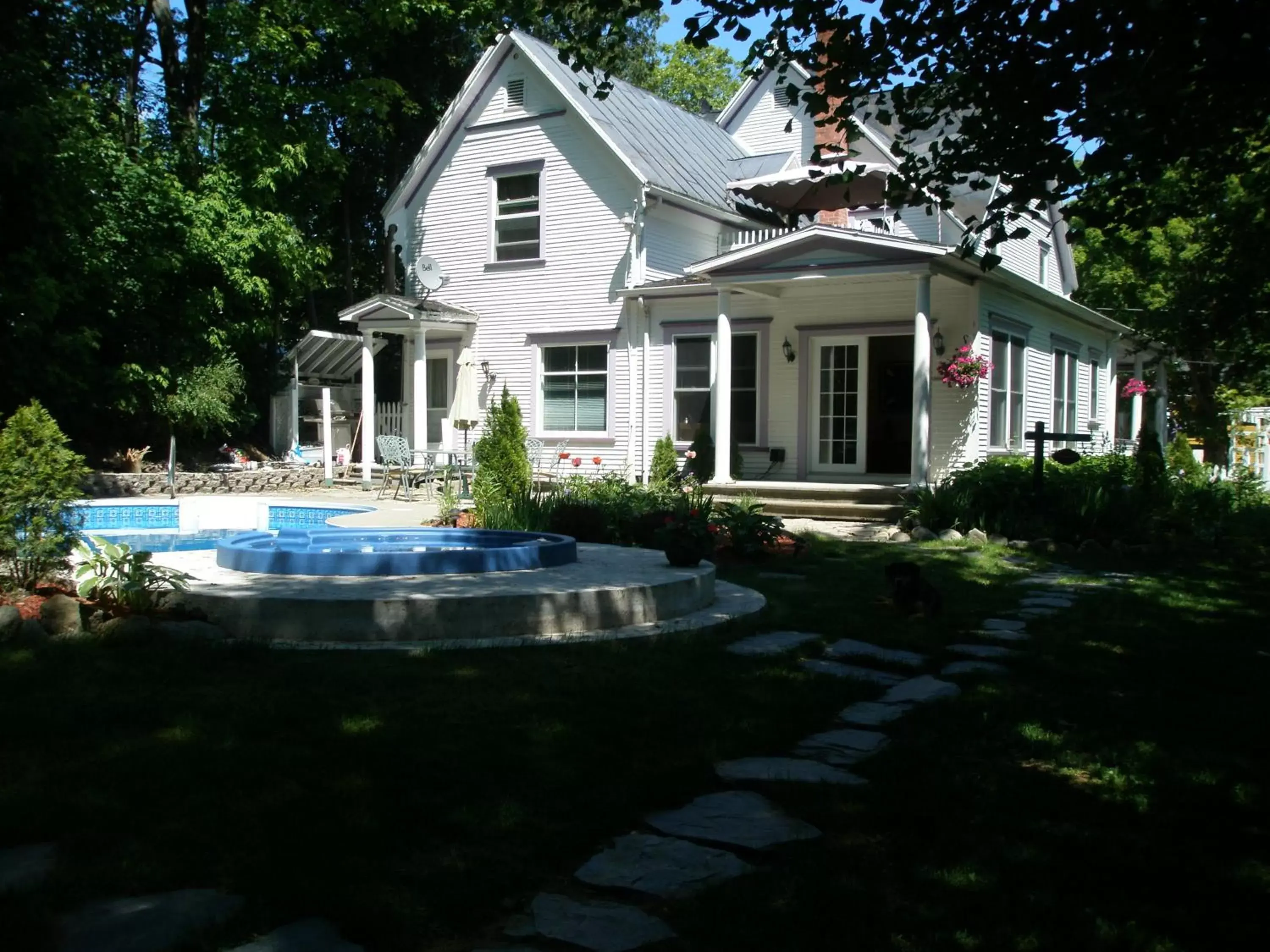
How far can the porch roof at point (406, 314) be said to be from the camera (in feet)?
61.3

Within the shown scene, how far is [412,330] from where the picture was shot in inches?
757

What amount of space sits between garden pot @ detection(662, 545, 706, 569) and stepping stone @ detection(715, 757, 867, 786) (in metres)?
3.76

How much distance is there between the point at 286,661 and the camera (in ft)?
18.2

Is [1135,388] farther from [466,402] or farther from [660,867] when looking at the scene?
[660,867]

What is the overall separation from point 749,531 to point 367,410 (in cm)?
1045

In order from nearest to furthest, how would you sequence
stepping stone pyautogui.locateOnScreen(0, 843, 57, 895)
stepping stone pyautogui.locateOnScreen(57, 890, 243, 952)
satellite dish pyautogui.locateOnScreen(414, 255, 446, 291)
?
1. stepping stone pyautogui.locateOnScreen(57, 890, 243, 952)
2. stepping stone pyautogui.locateOnScreen(0, 843, 57, 895)
3. satellite dish pyautogui.locateOnScreen(414, 255, 446, 291)

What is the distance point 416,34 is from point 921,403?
1749 centimetres

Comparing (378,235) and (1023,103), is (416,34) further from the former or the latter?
(1023,103)

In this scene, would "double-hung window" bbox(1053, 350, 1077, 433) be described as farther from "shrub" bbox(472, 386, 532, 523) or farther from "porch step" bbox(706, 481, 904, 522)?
"shrub" bbox(472, 386, 532, 523)

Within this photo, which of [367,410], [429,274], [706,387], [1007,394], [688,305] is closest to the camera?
[1007,394]

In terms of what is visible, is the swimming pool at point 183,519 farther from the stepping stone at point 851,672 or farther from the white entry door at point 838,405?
the white entry door at point 838,405

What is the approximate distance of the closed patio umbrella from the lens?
719 inches

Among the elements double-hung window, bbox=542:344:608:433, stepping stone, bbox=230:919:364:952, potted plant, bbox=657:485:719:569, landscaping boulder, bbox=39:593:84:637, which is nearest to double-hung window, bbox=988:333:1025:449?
double-hung window, bbox=542:344:608:433

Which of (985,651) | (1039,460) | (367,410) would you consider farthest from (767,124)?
(985,651)
